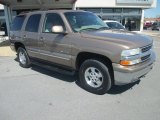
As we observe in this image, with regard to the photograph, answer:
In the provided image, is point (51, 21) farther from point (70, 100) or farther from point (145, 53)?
point (145, 53)

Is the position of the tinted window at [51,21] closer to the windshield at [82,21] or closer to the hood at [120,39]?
the windshield at [82,21]

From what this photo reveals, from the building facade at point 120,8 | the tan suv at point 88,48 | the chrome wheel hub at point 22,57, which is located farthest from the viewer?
the building facade at point 120,8

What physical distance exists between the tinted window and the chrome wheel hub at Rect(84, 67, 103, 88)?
147cm

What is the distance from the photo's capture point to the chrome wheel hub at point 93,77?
5016 mm

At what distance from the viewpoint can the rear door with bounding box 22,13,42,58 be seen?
21.5ft

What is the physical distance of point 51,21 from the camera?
19.7ft

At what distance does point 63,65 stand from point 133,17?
24508 millimetres

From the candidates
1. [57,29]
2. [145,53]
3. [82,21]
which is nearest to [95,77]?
[145,53]

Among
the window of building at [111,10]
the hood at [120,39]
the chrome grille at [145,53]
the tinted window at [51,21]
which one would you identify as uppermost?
the window of building at [111,10]

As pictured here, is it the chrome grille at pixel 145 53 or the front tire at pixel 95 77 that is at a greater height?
the chrome grille at pixel 145 53

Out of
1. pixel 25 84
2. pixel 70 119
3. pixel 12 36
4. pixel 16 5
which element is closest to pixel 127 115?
pixel 70 119

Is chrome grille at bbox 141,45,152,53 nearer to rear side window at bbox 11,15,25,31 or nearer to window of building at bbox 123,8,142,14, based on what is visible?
rear side window at bbox 11,15,25,31

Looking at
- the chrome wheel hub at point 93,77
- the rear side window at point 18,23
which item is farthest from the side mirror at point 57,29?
the rear side window at point 18,23

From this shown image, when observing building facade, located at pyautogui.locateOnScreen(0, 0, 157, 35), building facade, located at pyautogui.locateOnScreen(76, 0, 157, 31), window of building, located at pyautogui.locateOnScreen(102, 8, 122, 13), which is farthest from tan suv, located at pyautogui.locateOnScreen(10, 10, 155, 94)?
window of building, located at pyautogui.locateOnScreen(102, 8, 122, 13)
